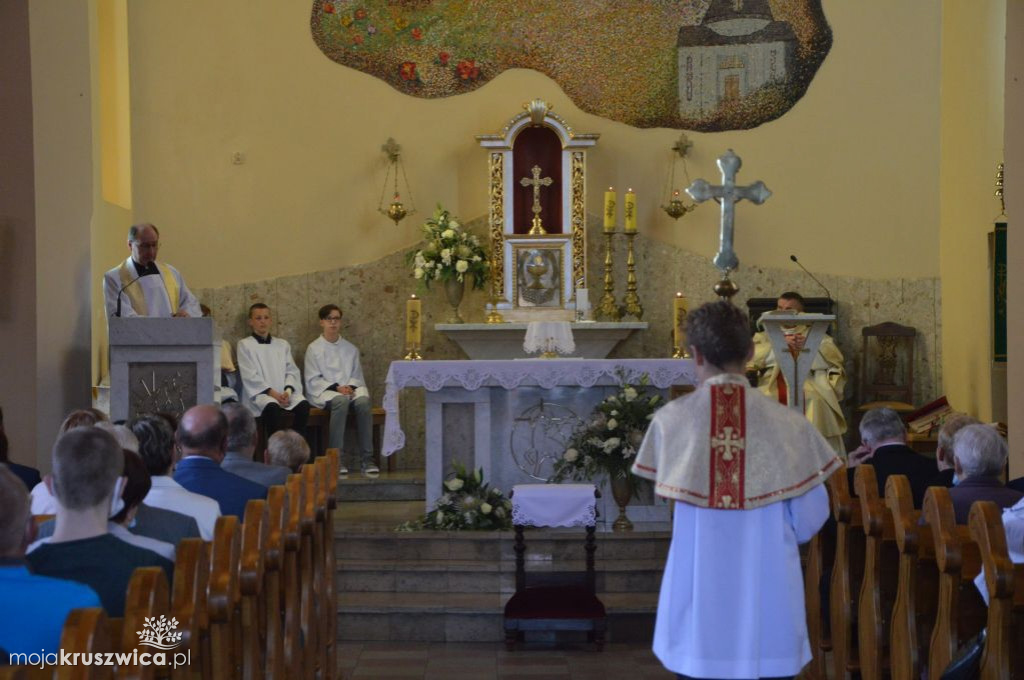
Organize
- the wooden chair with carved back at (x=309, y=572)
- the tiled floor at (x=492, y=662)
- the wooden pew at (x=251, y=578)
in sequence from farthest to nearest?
the tiled floor at (x=492, y=662)
the wooden chair with carved back at (x=309, y=572)
the wooden pew at (x=251, y=578)

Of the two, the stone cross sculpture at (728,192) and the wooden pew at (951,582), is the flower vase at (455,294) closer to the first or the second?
the stone cross sculpture at (728,192)

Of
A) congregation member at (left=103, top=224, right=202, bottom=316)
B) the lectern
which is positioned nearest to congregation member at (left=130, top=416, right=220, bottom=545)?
the lectern

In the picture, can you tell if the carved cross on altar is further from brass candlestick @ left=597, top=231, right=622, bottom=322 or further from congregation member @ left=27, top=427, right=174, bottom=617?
brass candlestick @ left=597, top=231, right=622, bottom=322

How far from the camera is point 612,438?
795 cm

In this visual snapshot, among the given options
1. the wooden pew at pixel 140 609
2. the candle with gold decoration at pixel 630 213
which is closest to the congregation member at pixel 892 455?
the wooden pew at pixel 140 609

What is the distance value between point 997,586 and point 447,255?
313 inches

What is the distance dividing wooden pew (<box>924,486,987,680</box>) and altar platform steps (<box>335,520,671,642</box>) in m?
3.40

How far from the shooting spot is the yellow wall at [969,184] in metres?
10.8

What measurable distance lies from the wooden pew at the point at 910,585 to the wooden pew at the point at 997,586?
579mm

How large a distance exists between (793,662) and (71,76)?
6308mm

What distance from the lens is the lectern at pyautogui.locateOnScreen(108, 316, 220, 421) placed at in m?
7.43

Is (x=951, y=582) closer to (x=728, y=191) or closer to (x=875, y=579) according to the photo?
(x=875, y=579)

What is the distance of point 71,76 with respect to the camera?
816 cm

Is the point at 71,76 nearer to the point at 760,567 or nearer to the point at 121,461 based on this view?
the point at 121,461
